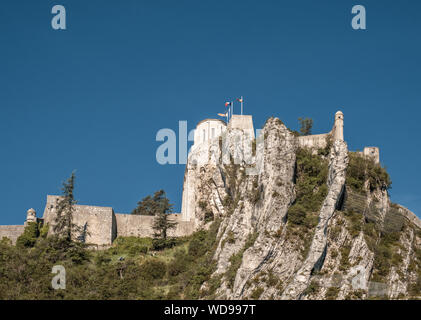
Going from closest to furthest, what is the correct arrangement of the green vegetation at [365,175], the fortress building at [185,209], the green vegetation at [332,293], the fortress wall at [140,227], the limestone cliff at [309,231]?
the green vegetation at [332,293], the limestone cliff at [309,231], the green vegetation at [365,175], the fortress building at [185,209], the fortress wall at [140,227]

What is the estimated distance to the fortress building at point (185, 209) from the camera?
64.2 metres

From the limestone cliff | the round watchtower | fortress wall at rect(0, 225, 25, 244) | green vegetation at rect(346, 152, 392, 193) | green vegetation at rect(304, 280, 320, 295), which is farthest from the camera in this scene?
the round watchtower

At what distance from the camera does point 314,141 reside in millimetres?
64625

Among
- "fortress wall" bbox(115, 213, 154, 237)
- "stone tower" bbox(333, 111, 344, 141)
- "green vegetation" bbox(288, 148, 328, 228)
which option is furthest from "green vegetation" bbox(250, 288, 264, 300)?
"fortress wall" bbox(115, 213, 154, 237)

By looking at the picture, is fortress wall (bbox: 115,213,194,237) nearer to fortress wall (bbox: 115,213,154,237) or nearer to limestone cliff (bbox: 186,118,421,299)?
fortress wall (bbox: 115,213,154,237)

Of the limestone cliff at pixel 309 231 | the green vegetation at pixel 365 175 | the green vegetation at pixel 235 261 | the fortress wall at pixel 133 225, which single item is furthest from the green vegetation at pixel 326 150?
the fortress wall at pixel 133 225

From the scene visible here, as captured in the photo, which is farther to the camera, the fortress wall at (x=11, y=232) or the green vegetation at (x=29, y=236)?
the fortress wall at (x=11, y=232)

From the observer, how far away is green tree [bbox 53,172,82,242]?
2489 inches

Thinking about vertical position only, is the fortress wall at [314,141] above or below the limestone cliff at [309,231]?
above

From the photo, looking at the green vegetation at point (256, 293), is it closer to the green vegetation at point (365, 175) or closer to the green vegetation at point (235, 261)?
the green vegetation at point (235, 261)

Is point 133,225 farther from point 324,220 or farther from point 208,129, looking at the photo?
point 324,220

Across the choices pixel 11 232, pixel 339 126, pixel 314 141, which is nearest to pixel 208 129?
pixel 314 141

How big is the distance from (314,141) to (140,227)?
56.5 ft
